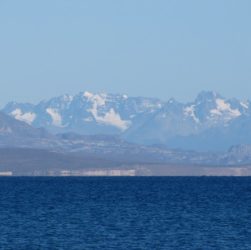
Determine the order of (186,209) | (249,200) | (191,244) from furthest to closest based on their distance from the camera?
(249,200), (186,209), (191,244)

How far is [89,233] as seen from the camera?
Result: 4087 inches

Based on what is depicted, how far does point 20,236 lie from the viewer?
101 metres

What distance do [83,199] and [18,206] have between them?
24798mm

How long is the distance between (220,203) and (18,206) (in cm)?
2833

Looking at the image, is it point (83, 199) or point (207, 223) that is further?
point (83, 199)

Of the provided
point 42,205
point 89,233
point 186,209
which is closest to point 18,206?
point 42,205

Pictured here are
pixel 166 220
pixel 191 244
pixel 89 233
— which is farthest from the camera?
pixel 166 220

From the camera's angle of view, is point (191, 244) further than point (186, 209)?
No

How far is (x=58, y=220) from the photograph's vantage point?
386ft

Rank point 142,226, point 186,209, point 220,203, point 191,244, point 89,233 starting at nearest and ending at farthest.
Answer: point 191,244 < point 89,233 < point 142,226 < point 186,209 < point 220,203

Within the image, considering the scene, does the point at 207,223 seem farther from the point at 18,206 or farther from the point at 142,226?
the point at 18,206

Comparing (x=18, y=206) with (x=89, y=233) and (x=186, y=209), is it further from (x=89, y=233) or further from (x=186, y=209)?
(x=89, y=233)

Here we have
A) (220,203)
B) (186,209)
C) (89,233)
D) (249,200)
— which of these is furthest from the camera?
(249,200)

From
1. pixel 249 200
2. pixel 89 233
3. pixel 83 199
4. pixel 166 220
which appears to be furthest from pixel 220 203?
pixel 89 233
